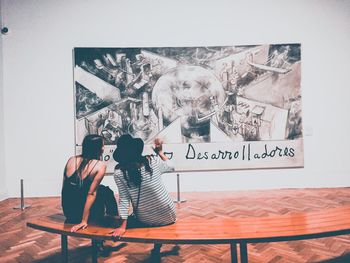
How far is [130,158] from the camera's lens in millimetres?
2090

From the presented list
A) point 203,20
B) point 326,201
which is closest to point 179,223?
point 326,201

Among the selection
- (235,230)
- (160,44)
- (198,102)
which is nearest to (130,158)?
(235,230)

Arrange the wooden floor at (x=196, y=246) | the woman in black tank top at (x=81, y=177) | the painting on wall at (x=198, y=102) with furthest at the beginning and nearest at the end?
the painting on wall at (x=198, y=102) < the wooden floor at (x=196, y=246) < the woman in black tank top at (x=81, y=177)

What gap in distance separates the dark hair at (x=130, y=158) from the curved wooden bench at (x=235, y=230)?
41 cm

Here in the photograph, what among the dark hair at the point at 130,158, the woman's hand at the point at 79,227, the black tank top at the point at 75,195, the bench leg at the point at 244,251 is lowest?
the bench leg at the point at 244,251

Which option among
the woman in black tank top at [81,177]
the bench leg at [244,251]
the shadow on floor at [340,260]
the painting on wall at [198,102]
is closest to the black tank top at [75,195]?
the woman in black tank top at [81,177]

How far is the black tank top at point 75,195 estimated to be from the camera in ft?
7.91

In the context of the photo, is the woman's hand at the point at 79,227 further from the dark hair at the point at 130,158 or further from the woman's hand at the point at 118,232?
the dark hair at the point at 130,158

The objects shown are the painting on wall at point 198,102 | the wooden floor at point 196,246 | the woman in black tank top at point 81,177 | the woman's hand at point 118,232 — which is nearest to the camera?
the woman's hand at point 118,232

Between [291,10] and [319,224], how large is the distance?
5.10 m

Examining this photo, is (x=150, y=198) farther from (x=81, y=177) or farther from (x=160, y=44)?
(x=160, y=44)

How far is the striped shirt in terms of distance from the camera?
2119 mm

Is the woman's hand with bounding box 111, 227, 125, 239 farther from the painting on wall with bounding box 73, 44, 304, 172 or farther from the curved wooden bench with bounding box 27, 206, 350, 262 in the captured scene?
the painting on wall with bounding box 73, 44, 304, 172

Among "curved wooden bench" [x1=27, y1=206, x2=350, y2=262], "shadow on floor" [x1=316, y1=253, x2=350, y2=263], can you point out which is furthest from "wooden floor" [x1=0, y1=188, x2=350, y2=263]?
"curved wooden bench" [x1=27, y1=206, x2=350, y2=262]
